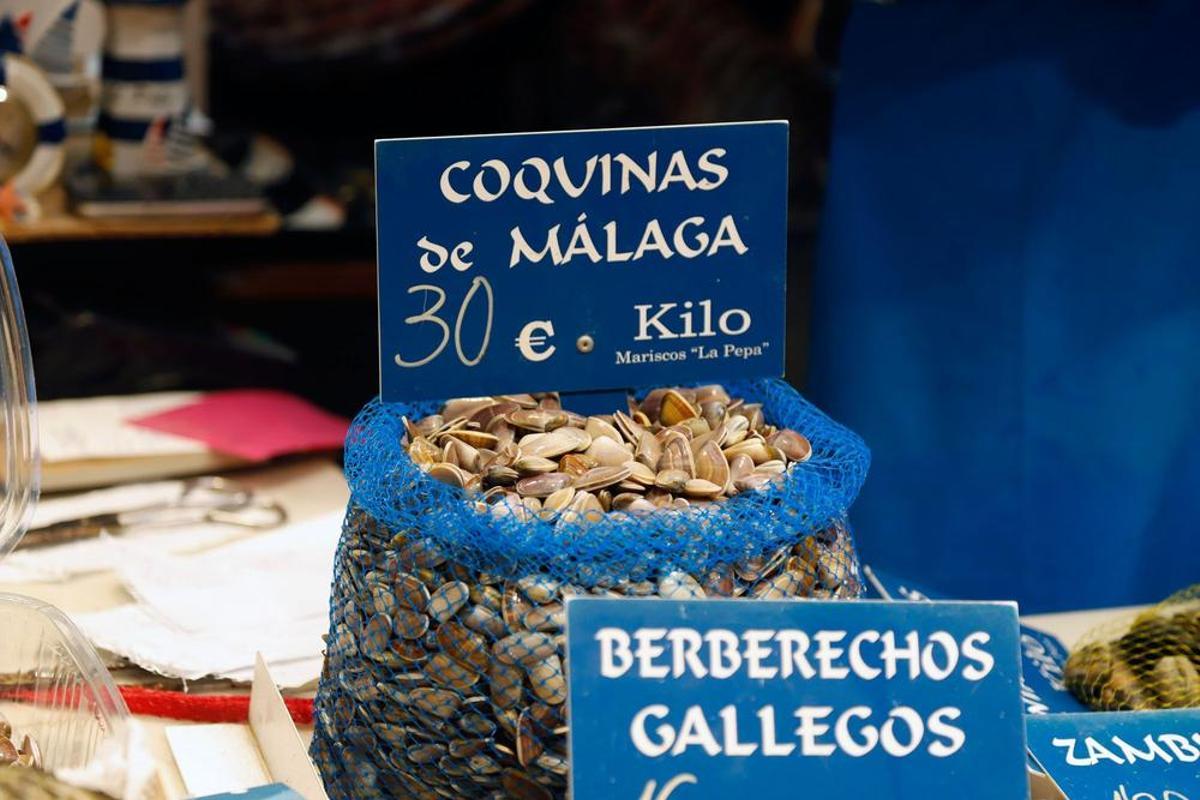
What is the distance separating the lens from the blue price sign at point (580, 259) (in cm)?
92

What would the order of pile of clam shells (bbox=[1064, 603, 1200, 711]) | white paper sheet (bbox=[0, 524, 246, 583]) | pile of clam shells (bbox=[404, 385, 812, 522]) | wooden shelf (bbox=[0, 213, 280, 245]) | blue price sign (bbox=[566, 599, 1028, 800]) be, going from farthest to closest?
1. wooden shelf (bbox=[0, 213, 280, 245])
2. white paper sheet (bbox=[0, 524, 246, 583])
3. pile of clam shells (bbox=[1064, 603, 1200, 711])
4. pile of clam shells (bbox=[404, 385, 812, 522])
5. blue price sign (bbox=[566, 599, 1028, 800])

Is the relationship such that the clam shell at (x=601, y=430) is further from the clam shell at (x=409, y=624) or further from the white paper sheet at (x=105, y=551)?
the white paper sheet at (x=105, y=551)

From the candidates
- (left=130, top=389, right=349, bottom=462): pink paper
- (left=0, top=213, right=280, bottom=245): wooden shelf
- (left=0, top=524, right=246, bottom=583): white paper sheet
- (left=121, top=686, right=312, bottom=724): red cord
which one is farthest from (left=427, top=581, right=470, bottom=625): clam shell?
(left=0, top=213, right=280, bottom=245): wooden shelf

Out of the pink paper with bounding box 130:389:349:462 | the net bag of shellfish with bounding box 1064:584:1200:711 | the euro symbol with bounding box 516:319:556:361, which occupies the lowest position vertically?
the pink paper with bounding box 130:389:349:462

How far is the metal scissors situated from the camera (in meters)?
1.50

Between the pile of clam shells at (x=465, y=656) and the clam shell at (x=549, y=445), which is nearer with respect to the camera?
the pile of clam shells at (x=465, y=656)

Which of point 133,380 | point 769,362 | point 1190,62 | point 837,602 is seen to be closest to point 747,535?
point 837,602

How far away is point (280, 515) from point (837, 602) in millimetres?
974

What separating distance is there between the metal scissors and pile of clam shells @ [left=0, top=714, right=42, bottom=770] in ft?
1.96

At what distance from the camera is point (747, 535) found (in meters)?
0.80

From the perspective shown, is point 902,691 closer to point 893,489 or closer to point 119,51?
point 893,489

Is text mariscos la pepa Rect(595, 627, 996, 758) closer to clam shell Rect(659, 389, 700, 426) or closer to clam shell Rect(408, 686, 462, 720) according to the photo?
clam shell Rect(408, 686, 462, 720)

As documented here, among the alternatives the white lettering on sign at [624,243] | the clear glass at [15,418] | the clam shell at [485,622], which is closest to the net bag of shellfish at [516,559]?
the clam shell at [485,622]

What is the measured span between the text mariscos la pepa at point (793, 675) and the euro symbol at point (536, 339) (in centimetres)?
27
